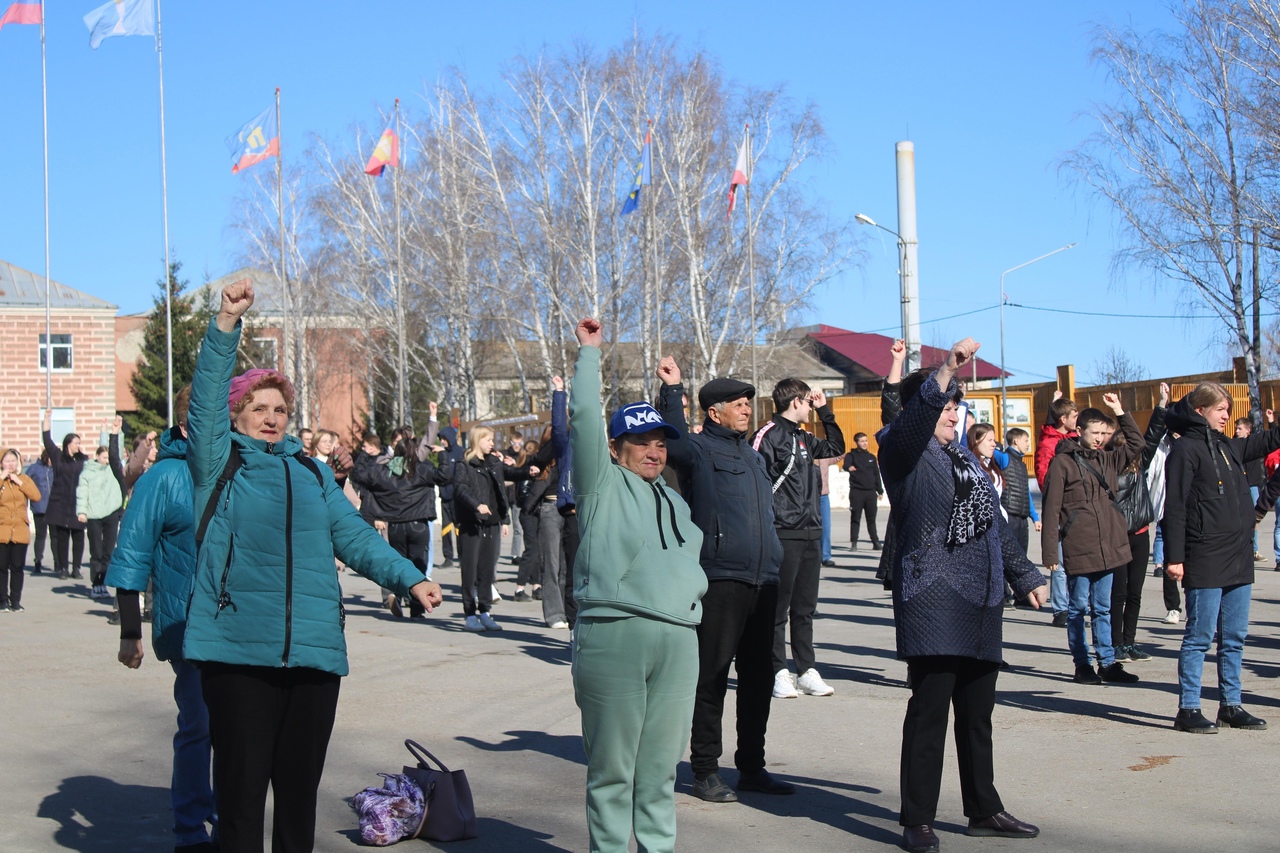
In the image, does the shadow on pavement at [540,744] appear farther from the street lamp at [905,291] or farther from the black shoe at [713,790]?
the street lamp at [905,291]

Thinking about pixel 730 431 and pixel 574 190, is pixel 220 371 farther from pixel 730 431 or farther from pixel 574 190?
pixel 574 190

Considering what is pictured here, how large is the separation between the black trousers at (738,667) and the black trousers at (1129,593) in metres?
4.17

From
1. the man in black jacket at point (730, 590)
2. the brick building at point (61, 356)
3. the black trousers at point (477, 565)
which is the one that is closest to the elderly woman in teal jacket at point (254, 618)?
the man in black jacket at point (730, 590)

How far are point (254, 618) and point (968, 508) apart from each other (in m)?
2.88

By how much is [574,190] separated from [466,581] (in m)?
29.8

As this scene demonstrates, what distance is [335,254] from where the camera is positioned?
4850 centimetres

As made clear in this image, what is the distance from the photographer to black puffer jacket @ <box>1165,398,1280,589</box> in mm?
7469

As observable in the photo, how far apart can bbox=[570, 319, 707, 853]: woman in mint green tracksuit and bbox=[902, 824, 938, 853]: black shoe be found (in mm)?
1192

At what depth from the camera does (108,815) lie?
603 centimetres

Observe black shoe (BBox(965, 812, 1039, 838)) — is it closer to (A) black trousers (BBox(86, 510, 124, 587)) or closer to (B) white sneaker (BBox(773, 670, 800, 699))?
(B) white sneaker (BBox(773, 670, 800, 699))

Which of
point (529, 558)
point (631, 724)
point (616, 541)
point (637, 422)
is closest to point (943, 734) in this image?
point (631, 724)

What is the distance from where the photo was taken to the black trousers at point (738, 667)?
6.31 metres

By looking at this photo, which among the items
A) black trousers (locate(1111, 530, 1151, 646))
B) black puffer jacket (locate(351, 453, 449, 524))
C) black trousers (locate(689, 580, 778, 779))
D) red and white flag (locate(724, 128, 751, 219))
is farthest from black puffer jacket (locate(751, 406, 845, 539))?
red and white flag (locate(724, 128, 751, 219))

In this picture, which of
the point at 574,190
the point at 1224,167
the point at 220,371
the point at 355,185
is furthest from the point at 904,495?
the point at 355,185
